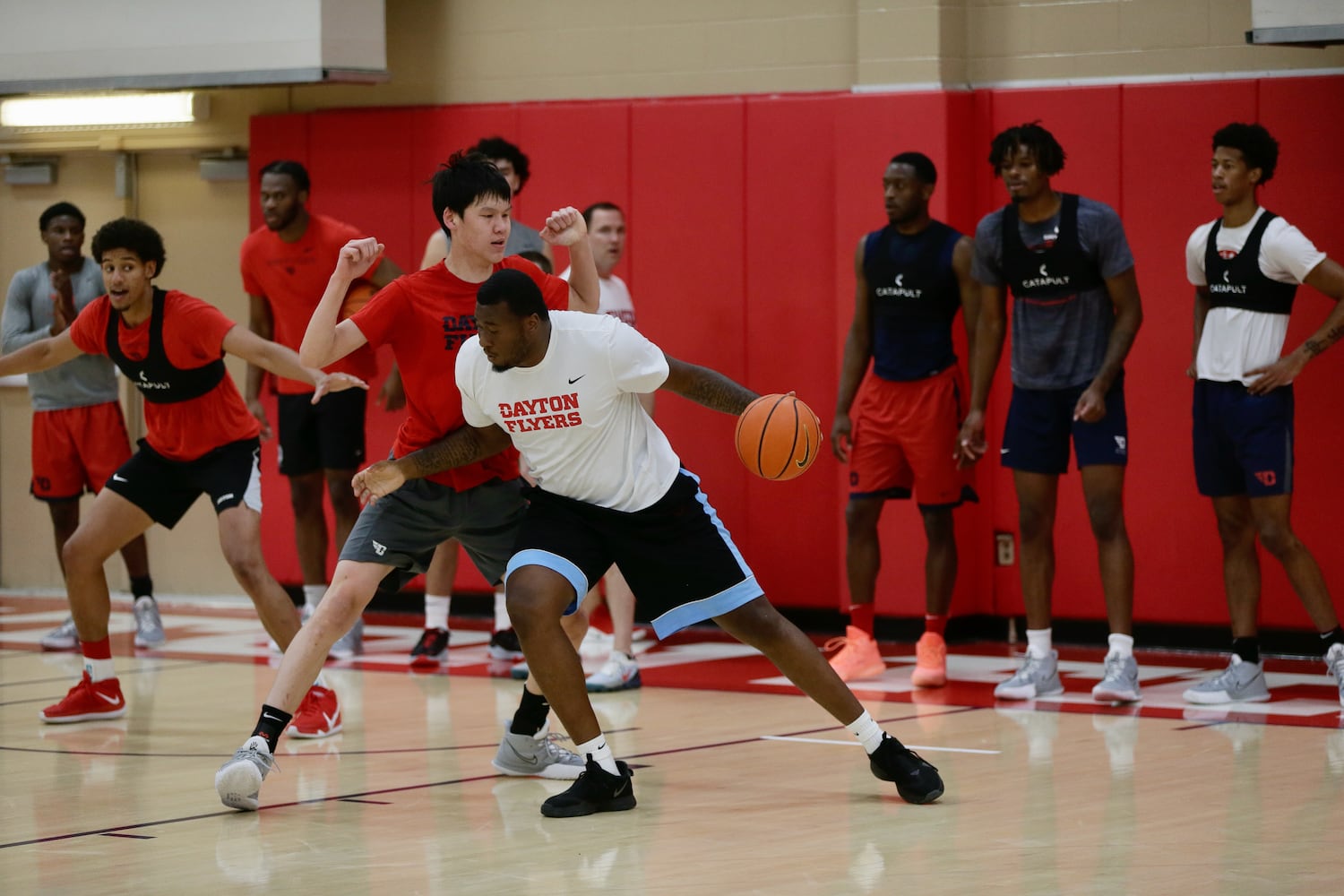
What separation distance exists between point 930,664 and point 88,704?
10.9 feet

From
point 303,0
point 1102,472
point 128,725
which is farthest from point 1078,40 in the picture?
point 128,725

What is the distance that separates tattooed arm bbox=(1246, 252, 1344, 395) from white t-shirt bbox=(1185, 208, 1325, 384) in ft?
0.15

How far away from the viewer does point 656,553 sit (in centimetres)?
519

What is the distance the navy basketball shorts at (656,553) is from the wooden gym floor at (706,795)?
0.60 m

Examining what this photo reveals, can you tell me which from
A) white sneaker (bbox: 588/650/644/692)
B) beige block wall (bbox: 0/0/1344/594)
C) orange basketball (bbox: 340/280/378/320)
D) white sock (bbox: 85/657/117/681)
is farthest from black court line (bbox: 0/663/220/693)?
beige block wall (bbox: 0/0/1344/594)

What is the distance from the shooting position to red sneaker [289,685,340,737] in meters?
6.58

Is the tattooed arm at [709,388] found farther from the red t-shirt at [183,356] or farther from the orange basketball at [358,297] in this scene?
the orange basketball at [358,297]

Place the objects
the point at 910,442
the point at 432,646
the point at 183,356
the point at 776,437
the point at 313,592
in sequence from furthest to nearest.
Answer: the point at 313,592, the point at 432,646, the point at 910,442, the point at 183,356, the point at 776,437

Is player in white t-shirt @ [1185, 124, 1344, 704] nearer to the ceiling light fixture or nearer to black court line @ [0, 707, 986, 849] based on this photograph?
black court line @ [0, 707, 986, 849]

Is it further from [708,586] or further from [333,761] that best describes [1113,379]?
[333,761]

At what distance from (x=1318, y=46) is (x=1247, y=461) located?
7.05 feet

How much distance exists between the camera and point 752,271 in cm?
941

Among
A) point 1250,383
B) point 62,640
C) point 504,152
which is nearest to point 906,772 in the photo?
point 1250,383

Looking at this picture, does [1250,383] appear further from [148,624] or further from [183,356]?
[148,624]
